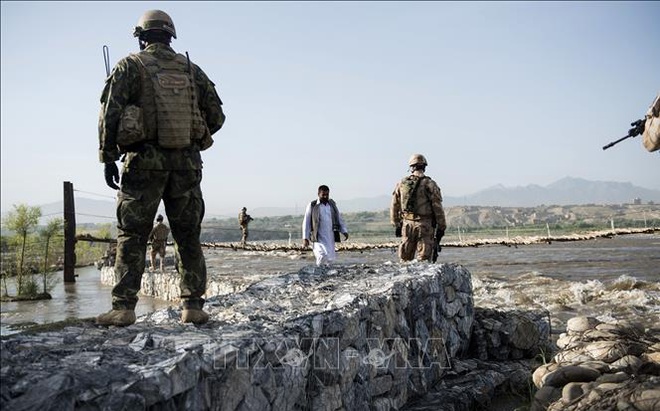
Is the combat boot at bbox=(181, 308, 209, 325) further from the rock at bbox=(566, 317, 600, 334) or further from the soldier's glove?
the rock at bbox=(566, 317, 600, 334)

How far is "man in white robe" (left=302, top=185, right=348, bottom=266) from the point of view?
28.3 feet

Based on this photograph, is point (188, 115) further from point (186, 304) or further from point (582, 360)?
point (582, 360)

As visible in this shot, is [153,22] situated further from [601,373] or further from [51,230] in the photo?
[51,230]

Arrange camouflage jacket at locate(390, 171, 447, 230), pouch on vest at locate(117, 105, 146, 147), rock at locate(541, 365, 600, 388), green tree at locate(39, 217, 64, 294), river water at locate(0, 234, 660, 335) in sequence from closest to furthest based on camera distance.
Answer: pouch on vest at locate(117, 105, 146, 147), rock at locate(541, 365, 600, 388), camouflage jacket at locate(390, 171, 447, 230), river water at locate(0, 234, 660, 335), green tree at locate(39, 217, 64, 294)

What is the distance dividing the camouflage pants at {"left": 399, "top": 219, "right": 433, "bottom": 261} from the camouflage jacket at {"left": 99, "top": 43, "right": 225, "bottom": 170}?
194 inches

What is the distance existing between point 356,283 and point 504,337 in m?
2.39

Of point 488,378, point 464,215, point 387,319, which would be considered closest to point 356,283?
point 387,319

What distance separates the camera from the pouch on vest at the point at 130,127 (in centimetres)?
354

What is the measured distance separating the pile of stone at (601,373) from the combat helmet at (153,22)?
4.24m

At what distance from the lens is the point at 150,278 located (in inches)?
699

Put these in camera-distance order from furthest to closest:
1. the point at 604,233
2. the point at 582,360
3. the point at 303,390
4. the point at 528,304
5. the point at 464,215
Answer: the point at 464,215, the point at 604,233, the point at 528,304, the point at 582,360, the point at 303,390

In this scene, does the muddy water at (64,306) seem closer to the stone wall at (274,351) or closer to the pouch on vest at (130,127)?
the stone wall at (274,351)

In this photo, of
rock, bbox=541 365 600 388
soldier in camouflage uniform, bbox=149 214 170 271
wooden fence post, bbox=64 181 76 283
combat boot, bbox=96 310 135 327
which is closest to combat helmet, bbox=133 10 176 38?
combat boot, bbox=96 310 135 327

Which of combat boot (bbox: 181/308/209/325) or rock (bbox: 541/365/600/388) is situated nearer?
combat boot (bbox: 181/308/209/325)
